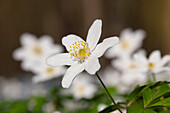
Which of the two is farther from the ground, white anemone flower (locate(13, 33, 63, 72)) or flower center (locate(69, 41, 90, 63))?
white anemone flower (locate(13, 33, 63, 72))

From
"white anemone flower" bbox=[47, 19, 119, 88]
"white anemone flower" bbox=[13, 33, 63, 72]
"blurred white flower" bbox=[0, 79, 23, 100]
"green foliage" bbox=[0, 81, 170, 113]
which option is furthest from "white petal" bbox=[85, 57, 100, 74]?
"blurred white flower" bbox=[0, 79, 23, 100]

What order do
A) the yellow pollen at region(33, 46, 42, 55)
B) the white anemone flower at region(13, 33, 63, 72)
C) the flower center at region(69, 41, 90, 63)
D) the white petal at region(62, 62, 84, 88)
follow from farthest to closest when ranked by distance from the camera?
the yellow pollen at region(33, 46, 42, 55) < the white anemone flower at region(13, 33, 63, 72) < the flower center at region(69, 41, 90, 63) < the white petal at region(62, 62, 84, 88)

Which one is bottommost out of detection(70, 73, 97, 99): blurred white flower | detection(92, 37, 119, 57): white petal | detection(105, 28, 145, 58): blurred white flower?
detection(92, 37, 119, 57): white petal

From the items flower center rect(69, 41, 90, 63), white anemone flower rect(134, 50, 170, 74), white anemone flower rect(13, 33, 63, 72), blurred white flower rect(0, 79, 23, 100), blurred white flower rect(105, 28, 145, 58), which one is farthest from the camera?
blurred white flower rect(0, 79, 23, 100)

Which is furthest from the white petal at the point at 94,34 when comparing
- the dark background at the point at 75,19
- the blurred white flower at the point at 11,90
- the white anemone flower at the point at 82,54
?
the dark background at the point at 75,19

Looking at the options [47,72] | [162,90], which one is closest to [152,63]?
[162,90]

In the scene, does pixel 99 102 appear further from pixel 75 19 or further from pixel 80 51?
pixel 75 19

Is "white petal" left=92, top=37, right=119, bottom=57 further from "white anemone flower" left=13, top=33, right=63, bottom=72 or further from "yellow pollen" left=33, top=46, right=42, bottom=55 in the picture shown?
"yellow pollen" left=33, top=46, right=42, bottom=55
